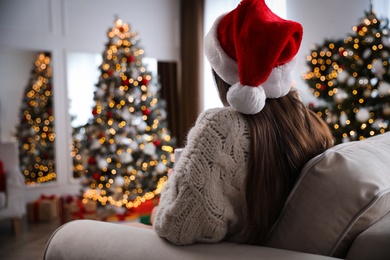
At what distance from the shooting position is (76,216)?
4.07 meters

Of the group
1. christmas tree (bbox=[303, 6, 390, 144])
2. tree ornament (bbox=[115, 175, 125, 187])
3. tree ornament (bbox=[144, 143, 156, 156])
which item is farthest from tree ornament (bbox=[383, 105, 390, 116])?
tree ornament (bbox=[115, 175, 125, 187])

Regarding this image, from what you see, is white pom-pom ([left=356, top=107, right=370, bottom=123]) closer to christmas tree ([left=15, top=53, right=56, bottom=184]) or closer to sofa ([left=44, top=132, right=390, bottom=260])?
sofa ([left=44, top=132, right=390, bottom=260])

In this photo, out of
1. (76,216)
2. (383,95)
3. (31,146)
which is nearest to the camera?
(383,95)

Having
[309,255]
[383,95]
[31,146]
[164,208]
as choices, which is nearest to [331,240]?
[309,255]

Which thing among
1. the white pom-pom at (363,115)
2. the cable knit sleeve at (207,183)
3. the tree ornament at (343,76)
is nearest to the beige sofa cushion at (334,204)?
the cable knit sleeve at (207,183)

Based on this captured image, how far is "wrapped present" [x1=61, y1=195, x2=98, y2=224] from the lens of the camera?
13.3 feet

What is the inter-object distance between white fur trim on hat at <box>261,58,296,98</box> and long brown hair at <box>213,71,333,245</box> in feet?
0.12

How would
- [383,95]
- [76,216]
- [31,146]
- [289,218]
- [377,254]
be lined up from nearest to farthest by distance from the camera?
[377,254] → [289,218] → [383,95] → [76,216] → [31,146]

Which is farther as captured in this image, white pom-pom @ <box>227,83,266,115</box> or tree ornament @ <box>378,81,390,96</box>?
tree ornament @ <box>378,81,390,96</box>

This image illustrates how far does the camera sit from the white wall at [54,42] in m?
4.70

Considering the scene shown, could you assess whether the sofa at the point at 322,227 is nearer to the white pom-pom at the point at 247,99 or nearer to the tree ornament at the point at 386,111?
the white pom-pom at the point at 247,99

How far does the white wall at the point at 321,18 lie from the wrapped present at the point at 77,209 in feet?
9.00

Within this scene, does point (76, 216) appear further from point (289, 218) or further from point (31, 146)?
point (289, 218)

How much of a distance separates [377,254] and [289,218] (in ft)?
0.70
